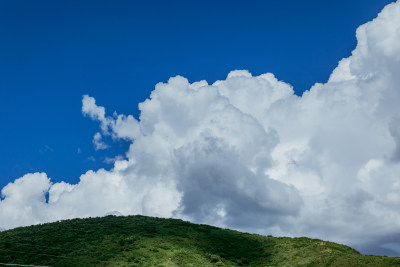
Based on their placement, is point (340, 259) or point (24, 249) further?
point (24, 249)

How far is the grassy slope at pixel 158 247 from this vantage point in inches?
2346

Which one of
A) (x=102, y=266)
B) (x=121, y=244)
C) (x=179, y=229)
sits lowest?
(x=102, y=266)

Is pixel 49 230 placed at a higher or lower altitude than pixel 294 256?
higher

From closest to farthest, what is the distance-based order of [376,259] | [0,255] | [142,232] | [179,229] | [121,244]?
[376,259] < [0,255] < [121,244] < [142,232] < [179,229]

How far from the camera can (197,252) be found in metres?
67.4

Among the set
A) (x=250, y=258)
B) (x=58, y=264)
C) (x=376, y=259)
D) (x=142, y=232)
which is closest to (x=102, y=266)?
(x=58, y=264)

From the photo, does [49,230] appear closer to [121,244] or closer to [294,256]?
[121,244]

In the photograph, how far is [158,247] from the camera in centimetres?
6688

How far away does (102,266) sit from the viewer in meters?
57.0

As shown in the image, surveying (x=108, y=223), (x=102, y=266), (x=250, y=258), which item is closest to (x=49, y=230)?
(x=108, y=223)

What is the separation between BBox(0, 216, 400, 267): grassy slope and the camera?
59594mm

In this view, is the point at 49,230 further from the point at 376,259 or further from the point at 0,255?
the point at 376,259

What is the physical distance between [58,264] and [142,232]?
20.7m

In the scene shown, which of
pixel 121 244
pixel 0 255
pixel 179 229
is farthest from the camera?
pixel 179 229
